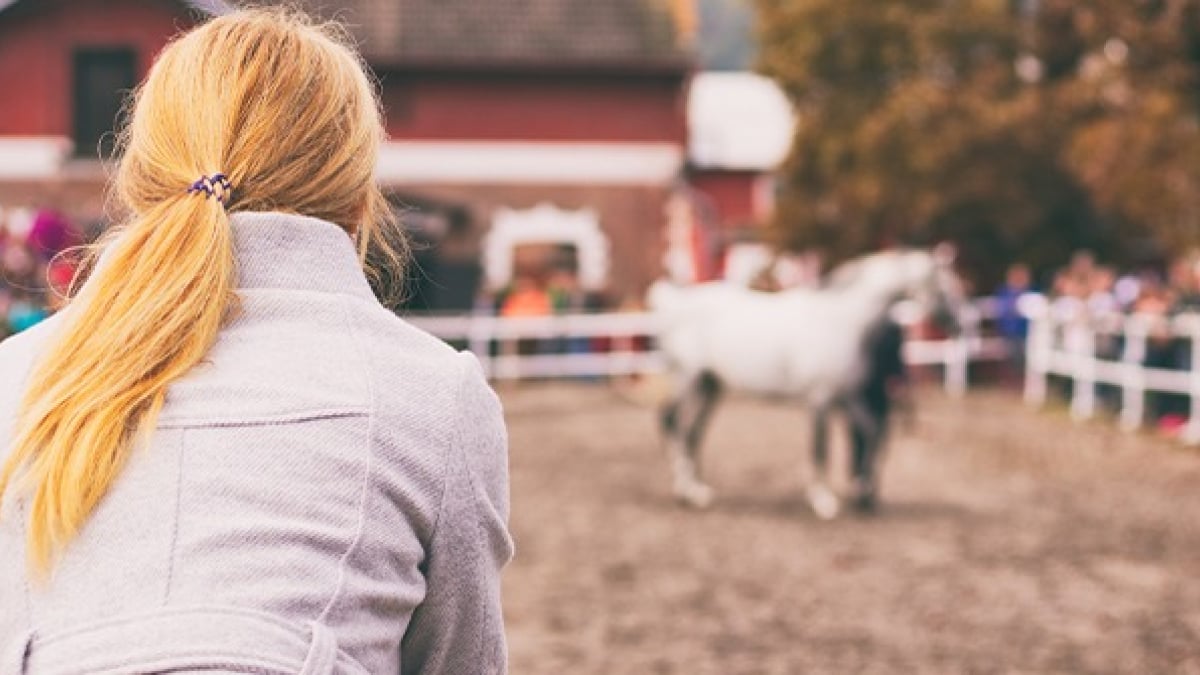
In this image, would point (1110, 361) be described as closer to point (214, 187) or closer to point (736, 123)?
point (214, 187)

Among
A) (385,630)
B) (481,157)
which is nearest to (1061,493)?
(385,630)

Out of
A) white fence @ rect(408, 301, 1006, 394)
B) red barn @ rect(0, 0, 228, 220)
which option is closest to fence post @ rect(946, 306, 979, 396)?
white fence @ rect(408, 301, 1006, 394)

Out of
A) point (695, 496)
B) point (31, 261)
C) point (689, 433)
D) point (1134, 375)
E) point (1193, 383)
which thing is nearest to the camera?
point (31, 261)

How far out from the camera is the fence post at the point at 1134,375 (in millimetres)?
16078

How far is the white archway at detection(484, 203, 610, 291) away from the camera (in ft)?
80.8

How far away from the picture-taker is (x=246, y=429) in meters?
1.65

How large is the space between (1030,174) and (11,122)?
15733mm

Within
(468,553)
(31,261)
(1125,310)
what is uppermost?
(468,553)

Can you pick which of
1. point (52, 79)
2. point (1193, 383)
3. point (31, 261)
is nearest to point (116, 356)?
point (31, 261)

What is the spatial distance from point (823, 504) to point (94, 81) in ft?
56.5

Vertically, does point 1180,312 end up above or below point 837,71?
below

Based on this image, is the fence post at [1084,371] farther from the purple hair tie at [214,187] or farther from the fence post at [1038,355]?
the purple hair tie at [214,187]

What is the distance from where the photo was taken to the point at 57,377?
1.67 meters

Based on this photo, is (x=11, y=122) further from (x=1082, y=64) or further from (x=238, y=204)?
(x=238, y=204)
